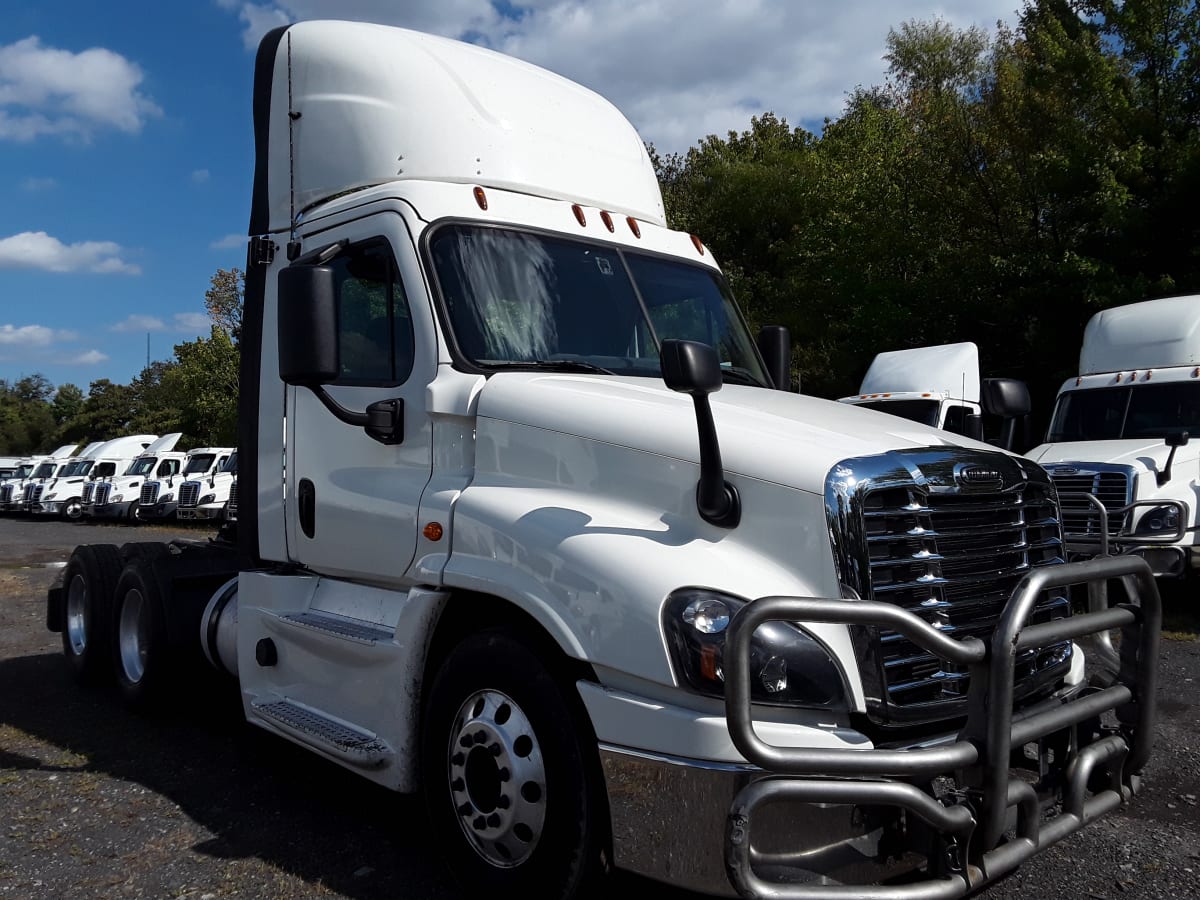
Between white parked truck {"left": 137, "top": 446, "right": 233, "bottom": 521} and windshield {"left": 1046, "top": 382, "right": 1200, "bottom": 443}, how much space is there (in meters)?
21.1

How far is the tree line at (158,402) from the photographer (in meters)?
35.3

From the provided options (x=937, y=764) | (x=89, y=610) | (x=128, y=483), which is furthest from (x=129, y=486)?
(x=937, y=764)

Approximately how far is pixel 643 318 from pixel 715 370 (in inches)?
58.9

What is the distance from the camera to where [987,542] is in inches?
138

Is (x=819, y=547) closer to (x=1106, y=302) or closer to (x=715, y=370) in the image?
(x=715, y=370)

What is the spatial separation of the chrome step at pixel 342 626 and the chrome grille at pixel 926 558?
1909 mm

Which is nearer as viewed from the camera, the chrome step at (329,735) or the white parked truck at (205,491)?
the chrome step at (329,735)

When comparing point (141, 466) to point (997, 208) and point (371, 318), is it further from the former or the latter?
point (371, 318)

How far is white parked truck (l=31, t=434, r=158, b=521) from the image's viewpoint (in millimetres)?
32625

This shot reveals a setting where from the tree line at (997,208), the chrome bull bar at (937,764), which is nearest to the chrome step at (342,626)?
the chrome bull bar at (937,764)

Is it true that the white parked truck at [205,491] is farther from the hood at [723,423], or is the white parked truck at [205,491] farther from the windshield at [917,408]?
the hood at [723,423]

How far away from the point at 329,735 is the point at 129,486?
91.7ft

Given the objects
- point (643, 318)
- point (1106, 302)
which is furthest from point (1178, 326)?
point (643, 318)

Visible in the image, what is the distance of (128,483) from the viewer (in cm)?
2970
